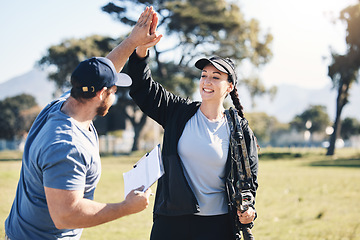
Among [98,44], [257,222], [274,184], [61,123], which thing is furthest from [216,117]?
[98,44]

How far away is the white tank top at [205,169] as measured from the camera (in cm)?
303

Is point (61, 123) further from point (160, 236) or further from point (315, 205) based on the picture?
point (315, 205)

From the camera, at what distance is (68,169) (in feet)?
6.37

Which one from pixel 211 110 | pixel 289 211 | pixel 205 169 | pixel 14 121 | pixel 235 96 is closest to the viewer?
pixel 205 169

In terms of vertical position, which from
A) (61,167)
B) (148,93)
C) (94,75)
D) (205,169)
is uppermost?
(94,75)

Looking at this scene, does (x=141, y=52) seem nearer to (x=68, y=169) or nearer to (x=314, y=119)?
(x=68, y=169)

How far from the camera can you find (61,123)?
81.7 inches

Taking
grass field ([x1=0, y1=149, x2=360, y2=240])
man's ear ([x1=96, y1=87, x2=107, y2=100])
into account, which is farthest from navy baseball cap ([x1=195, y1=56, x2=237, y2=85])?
grass field ([x1=0, y1=149, x2=360, y2=240])

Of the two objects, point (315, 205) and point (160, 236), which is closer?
point (160, 236)

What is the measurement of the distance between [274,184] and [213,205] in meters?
10.3

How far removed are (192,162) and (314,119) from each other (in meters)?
92.4

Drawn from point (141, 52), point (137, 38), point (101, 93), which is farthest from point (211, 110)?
point (101, 93)

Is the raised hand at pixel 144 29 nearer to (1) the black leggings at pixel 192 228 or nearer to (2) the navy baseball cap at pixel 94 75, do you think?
(2) the navy baseball cap at pixel 94 75

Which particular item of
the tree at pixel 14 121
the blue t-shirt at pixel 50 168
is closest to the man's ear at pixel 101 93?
the blue t-shirt at pixel 50 168
